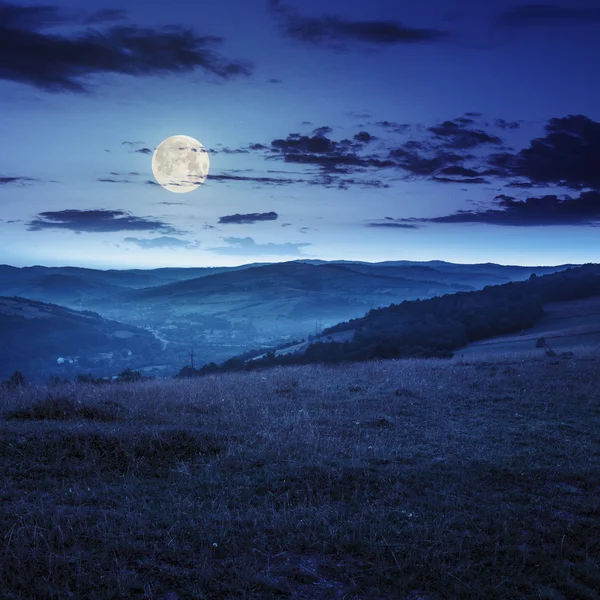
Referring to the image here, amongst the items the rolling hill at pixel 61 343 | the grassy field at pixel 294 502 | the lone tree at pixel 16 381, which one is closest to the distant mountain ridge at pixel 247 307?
the rolling hill at pixel 61 343

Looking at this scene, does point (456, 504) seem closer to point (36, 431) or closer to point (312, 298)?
point (36, 431)

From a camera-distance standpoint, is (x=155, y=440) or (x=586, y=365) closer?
(x=155, y=440)

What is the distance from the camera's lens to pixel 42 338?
84.5 m

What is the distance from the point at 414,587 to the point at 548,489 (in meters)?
3.61

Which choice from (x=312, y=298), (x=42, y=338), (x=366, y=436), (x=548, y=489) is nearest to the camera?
(x=548, y=489)

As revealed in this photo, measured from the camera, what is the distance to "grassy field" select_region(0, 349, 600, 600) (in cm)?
471

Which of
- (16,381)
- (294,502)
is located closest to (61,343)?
(16,381)

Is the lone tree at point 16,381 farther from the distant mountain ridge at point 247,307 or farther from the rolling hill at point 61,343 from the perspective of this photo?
the rolling hill at point 61,343

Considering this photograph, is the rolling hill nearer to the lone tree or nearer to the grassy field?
the lone tree

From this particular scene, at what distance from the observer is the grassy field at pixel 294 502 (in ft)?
15.4

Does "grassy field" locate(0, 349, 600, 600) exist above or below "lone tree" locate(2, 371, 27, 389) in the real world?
above

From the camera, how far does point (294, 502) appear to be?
6.52 metres

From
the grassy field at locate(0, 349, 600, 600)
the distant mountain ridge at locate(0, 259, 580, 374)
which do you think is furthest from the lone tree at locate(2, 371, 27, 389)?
the distant mountain ridge at locate(0, 259, 580, 374)

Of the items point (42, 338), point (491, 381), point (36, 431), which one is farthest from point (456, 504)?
point (42, 338)
